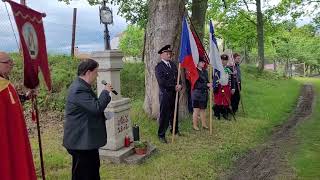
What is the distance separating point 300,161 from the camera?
28.8ft

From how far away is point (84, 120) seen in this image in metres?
5.79

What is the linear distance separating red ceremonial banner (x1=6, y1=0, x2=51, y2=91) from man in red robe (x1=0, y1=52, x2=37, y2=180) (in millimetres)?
437

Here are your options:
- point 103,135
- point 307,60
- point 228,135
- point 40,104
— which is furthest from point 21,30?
point 307,60

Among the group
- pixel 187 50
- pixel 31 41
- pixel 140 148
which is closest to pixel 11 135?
pixel 31 41

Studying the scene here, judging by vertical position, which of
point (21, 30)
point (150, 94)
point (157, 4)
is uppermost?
point (157, 4)

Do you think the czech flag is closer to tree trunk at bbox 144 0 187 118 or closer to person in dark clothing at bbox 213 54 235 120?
tree trunk at bbox 144 0 187 118

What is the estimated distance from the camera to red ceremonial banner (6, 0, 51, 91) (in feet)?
17.5

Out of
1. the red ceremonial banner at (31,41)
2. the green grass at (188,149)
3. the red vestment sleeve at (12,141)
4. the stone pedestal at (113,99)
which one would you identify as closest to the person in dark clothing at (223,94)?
the green grass at (188,149)

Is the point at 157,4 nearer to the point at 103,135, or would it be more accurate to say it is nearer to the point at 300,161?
the point at 300,161

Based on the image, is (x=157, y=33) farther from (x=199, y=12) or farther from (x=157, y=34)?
(x=199, y=12)

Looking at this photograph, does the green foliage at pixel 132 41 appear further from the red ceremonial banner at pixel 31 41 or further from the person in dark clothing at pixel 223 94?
the red ceremonial banner at pixel 31 41

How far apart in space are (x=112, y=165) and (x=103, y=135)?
2.18 m

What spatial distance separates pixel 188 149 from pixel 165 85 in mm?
1451

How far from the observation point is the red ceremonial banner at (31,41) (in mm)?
5348
